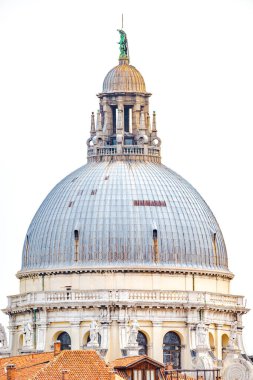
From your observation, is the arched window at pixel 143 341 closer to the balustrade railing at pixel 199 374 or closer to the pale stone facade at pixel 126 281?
the pale stone facade at pixel 126 281

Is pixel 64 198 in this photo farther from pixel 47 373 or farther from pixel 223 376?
pixel 47 373

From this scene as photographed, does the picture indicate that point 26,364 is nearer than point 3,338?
Yes

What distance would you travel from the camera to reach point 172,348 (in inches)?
7766

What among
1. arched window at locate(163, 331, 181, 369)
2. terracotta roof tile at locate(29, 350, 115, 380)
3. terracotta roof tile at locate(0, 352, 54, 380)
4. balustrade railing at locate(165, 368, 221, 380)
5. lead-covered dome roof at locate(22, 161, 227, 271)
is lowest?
terracotta roof tile at locate(29, 350, 115, 380)

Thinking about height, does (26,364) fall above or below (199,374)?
below

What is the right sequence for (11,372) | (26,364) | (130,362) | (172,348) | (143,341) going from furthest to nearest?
(172,348) → (143,341) → (130,362) → (26,364) → (11,372)

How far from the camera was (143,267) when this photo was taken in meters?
196

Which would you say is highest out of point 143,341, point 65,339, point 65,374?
point 65,339

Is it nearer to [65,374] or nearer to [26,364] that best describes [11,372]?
[65,374]

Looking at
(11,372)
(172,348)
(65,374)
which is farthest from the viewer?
(172,348)

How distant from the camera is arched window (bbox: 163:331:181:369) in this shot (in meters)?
197

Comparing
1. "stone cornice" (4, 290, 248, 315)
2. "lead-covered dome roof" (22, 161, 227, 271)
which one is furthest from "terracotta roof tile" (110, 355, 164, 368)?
"lead-covered dome roof" (22, 161, 227, 271)

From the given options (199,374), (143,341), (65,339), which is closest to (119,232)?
(143,341)

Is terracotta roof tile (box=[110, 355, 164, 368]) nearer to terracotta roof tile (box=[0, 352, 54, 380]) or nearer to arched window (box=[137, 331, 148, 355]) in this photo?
terracotta roof tile (box=[0, 352, 54, 380])
